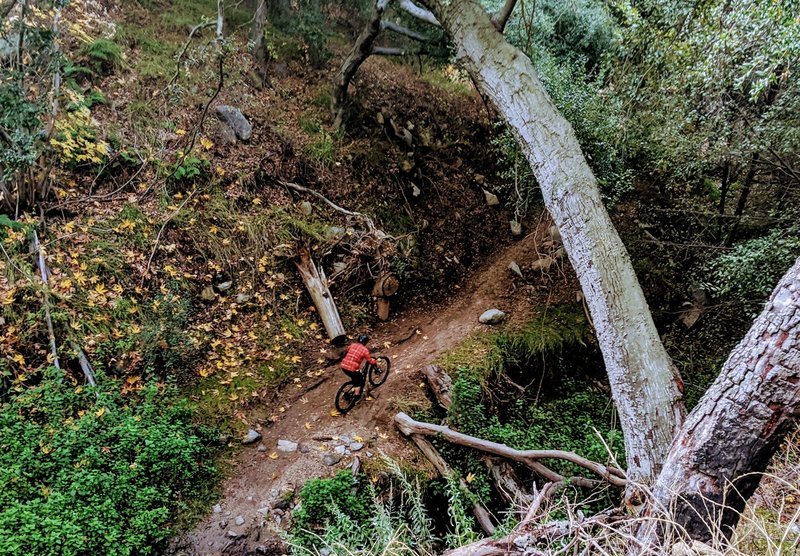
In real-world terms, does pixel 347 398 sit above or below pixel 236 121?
below

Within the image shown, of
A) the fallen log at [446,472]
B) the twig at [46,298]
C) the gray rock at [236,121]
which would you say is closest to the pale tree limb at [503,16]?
the fallen log at [446,472]

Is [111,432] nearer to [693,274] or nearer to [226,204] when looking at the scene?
[226,204]

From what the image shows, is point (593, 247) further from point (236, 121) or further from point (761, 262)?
point (236, 121)

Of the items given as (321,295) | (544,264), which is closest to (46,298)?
(321,295)

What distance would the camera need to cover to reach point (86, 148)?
5.93 metres

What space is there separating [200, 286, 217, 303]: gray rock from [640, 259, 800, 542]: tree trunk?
540 cm

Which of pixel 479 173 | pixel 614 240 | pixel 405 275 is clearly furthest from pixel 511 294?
pixel 614 240

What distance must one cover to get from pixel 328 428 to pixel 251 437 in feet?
2.82

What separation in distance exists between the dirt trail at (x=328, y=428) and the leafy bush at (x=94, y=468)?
0.39 meters

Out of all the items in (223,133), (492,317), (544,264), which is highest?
(223,133)

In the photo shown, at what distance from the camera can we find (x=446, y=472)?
4.41 m

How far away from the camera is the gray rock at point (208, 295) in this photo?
579cm

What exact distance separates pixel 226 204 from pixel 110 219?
60.1 inches

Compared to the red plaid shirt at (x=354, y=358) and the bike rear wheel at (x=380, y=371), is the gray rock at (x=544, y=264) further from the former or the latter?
the red plaid shirt at (x=354, y=358)
